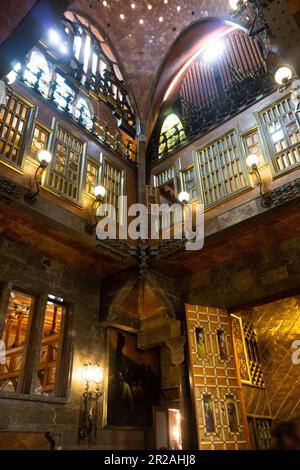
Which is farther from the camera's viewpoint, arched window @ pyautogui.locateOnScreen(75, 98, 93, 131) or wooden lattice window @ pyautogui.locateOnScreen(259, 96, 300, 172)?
arched window @ pyautogui.locateOnScreen(75, 98, 93, 131)

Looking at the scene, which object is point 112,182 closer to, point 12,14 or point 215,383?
point 215,383

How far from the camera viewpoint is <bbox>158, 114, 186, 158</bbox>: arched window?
36.9 feet

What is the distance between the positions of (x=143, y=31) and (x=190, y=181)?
771cm

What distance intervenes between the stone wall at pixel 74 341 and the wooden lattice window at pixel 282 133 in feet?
17.9

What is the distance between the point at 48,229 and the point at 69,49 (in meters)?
7.39

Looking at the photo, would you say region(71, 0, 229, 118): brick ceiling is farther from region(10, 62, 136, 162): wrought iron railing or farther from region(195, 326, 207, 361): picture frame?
region(195, 326, 207, 361): picture frame

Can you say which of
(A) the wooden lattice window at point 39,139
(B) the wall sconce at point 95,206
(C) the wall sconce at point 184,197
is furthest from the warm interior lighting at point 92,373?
(A) the wooden lattice window at point 39,139

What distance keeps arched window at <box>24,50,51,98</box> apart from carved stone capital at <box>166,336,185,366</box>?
279 inches

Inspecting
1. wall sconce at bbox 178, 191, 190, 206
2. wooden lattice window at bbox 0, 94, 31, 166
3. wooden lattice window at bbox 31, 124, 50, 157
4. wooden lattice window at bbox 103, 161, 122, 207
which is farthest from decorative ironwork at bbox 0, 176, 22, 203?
wall sconce at bbox 178, 191, 190, 206

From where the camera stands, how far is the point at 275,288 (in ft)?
25.1

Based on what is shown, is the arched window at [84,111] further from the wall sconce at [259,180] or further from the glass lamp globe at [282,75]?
the glass lamp globe at [282,75]

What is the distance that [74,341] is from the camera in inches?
313

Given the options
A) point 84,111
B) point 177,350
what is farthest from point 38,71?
point 177,350
